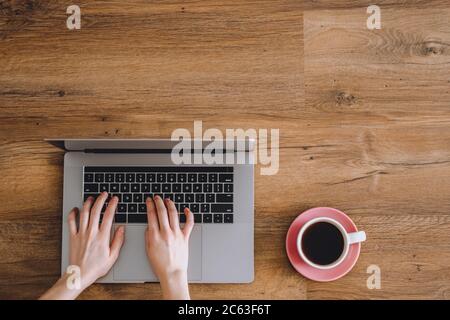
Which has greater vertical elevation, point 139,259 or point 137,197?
point 137,197

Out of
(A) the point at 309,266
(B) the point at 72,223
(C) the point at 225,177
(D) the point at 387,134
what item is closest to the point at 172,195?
(C) the point at 225,177

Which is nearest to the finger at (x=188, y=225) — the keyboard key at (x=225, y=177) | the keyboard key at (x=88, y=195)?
the keyboard key at (x=225, y=177)

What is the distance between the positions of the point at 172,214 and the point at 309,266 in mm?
318

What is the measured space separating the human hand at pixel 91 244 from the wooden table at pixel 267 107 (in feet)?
0.14

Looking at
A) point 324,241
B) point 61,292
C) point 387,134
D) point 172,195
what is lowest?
point 61,292

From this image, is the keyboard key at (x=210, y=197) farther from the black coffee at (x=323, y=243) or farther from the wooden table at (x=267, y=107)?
the black coffee at (x=323, y=243)

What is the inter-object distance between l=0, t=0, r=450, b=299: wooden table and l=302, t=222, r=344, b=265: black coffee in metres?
0.07

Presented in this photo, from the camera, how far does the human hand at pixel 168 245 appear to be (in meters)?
1.04

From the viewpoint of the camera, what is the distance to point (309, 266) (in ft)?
3.44

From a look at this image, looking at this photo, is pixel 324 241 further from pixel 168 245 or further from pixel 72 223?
pixel 72 223

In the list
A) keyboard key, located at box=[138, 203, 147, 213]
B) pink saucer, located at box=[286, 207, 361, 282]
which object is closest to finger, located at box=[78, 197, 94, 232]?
keyboard key, located at box=[138, 203, 147, 213]

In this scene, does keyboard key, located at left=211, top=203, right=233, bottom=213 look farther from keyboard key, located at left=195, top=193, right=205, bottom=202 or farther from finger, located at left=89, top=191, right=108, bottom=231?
finger, located at left=89, top=191, right=108, bottom=231

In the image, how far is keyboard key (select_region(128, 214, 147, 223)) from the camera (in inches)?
42.5
